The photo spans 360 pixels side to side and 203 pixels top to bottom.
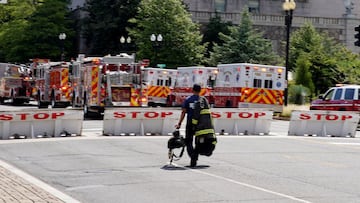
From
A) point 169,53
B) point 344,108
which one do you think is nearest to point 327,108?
point 344,108

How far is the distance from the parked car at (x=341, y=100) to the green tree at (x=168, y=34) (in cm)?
2985

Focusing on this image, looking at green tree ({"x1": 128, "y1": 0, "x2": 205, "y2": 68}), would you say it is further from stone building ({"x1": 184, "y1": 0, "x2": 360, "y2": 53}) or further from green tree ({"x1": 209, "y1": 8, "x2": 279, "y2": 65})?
stone building ({"x1": 184, "y1": 0, "x2": 360, "y2": 53})

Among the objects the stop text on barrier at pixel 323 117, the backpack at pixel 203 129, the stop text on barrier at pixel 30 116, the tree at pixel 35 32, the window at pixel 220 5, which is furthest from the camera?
the window at pixel 220 5

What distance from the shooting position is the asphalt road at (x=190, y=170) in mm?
12984

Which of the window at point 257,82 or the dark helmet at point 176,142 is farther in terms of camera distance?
the window at point 257,82

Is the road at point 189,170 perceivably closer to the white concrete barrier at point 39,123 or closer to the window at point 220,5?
the white concrete barrier at point 39,123

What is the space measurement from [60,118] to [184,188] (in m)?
11.9

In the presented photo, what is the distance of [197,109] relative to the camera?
16.6 m

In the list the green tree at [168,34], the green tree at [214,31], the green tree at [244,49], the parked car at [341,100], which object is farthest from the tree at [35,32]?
the parked car at [341,100]

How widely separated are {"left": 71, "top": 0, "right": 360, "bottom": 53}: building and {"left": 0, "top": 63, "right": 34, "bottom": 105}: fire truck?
33033 mm

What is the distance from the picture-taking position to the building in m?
82.6

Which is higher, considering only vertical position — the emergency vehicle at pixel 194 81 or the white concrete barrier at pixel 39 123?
the emergency vehicle at pixel 194 81

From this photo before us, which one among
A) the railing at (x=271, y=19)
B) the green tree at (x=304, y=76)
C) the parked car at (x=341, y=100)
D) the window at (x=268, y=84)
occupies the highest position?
the railing at (x=271, y=19)

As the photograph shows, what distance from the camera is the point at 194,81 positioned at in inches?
1775
